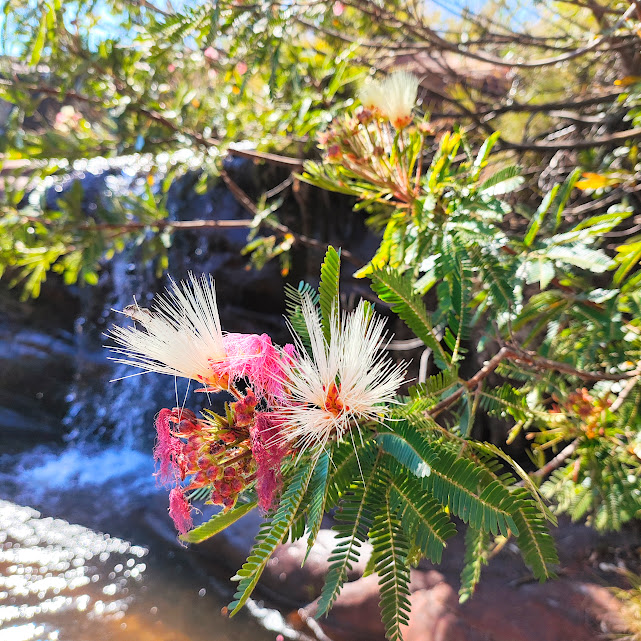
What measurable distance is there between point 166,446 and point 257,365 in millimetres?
218

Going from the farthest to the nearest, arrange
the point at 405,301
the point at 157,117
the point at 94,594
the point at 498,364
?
the point at 94,594, the point at 157,117, the point at 498,364, the point at 405,301

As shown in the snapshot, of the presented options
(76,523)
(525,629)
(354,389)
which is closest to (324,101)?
(354,389)

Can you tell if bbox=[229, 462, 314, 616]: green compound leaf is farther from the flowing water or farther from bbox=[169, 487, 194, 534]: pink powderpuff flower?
the flowing water

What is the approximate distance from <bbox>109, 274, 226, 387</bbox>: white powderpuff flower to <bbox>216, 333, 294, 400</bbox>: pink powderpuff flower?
0.03m

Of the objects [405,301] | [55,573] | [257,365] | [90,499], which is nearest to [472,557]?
[405,301]

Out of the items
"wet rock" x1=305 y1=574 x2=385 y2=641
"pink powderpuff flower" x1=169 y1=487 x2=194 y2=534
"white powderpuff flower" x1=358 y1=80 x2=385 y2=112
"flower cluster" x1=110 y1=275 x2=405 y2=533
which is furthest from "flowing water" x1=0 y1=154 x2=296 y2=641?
"white powderpuff flower" x1=358 y1=80 x2=385 y2=112

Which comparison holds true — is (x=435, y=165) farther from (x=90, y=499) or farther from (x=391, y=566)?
(x=90, y=499)

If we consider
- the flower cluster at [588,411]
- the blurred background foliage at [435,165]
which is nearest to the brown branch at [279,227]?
the blurred background foliage at [435,165]

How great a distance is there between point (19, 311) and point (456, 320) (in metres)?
7.43

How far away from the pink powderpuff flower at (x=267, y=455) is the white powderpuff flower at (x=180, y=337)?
0.15 meters

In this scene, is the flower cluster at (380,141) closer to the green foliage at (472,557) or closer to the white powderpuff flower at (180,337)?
the white powderpuff flower at (180,337)

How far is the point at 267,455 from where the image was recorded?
78cm

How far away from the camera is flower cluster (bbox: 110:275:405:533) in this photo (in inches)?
31.3

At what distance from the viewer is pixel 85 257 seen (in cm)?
264
